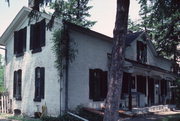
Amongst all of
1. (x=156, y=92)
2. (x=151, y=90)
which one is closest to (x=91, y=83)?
(x=151, y=90)

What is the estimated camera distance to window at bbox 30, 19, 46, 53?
15.3 m

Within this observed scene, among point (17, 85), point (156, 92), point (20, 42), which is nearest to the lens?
point (17, 85)

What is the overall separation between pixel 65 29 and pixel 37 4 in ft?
9.45

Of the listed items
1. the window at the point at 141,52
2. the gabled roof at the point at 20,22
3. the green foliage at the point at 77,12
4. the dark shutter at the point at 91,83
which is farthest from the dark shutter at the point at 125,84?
the green foliage at the point at 77,12

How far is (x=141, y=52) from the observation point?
22.2 metres

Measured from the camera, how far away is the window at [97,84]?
594 inches

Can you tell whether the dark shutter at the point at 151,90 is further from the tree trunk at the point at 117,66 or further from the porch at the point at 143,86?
the tree trunk at the point at 117,66

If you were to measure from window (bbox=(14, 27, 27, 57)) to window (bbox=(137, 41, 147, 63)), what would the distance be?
1034 centimetres

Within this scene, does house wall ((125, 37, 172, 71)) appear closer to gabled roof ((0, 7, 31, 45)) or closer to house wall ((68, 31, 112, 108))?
house wall ((68, 31, 112, 108))

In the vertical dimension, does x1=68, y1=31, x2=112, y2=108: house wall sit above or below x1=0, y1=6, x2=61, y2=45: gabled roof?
below

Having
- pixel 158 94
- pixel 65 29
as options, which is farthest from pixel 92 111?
pixel 158 94

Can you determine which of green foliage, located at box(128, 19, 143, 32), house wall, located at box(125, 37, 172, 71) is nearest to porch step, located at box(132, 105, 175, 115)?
house wall, located at box(125, 37, 172, 71)

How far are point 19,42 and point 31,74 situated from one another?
3416 millimetres

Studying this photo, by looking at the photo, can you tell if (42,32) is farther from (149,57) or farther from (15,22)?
(149,57)
